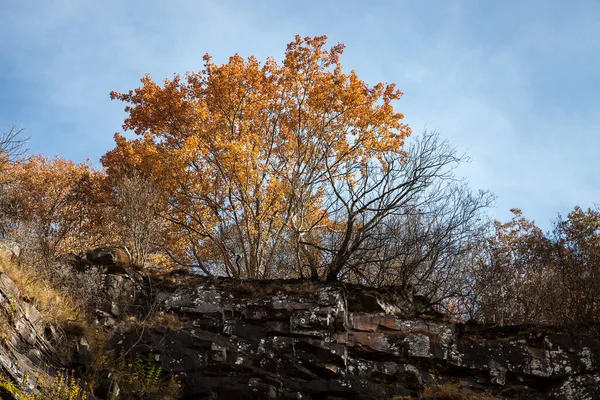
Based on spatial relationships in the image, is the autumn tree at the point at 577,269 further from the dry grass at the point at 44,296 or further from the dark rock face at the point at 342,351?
the dry grass at the point at 44,296

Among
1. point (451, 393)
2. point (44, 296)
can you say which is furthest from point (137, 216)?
point (451, 393)

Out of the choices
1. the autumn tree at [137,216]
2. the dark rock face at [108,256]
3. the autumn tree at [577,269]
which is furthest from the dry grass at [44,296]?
the autumn tree at [577,269]

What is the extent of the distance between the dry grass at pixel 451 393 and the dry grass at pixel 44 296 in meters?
8.63

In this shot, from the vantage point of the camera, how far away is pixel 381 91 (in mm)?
17781

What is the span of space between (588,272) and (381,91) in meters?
8.92

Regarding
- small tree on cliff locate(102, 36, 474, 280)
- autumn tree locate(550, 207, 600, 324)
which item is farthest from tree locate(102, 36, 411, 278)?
autumn tree locate(550, 207, 600, 324)

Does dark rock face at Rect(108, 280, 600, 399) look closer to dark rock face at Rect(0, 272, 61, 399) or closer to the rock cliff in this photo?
the rock cliff

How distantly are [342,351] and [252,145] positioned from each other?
8.59 metres

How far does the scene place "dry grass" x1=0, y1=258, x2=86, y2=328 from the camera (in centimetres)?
1159

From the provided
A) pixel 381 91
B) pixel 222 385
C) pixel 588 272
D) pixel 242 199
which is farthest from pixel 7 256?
pixel 588 272

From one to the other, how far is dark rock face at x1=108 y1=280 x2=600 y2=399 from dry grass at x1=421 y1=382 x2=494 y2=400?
187mm

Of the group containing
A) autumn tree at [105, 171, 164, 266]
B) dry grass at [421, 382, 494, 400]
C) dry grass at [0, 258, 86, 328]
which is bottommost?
dry grass at [421, 382, 494, 400]

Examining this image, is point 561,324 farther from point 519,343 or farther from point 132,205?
point 132,205

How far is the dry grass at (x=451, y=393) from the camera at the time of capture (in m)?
10.9
